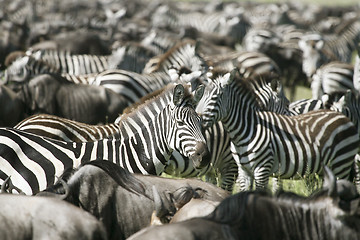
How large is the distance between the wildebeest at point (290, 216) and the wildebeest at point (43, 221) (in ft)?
1.36

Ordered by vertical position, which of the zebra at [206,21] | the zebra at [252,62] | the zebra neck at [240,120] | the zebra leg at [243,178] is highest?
the zebra neck at [240,120]

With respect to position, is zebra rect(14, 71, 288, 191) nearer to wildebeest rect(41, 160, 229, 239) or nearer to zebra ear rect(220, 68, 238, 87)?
zebra ear rect(220, 68, 238, 87)

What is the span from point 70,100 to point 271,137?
379cm

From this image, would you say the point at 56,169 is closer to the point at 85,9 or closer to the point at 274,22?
the point at 274,22

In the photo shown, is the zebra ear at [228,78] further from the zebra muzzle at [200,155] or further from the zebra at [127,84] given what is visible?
the zebra at [127,84]

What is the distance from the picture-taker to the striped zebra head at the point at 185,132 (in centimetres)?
560

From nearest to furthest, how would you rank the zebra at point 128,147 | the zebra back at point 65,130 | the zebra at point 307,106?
the zebra at point 128,147
the zebra back at point 65,130
the zebra at point 307,106

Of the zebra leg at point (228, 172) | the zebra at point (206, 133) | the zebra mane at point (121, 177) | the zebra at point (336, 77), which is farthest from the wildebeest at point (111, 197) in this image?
the zebra at point (336, 77)

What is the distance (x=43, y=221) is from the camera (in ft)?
11.3

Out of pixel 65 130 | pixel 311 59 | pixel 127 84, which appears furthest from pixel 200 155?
pixel 311 59

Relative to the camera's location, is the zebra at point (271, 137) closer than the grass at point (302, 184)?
No

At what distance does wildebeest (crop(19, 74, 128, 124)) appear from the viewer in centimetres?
932

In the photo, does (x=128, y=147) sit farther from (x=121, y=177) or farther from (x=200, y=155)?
(x=121, y=177)

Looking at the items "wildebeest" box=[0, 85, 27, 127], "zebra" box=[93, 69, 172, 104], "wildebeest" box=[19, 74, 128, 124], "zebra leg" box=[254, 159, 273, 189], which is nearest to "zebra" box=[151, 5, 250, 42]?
"zebra" box=[93, 69, 172, 104]
